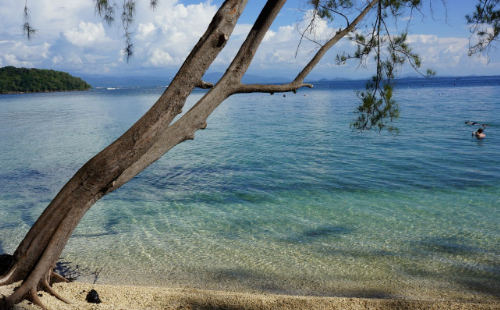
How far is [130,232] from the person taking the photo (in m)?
7.52

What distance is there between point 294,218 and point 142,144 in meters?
5.44

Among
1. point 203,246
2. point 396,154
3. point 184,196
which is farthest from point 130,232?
point 396,154

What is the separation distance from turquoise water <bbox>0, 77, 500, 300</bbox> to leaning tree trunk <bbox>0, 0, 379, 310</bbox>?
7.11ft

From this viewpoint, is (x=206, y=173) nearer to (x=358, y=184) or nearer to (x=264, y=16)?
(x=358, y=184)

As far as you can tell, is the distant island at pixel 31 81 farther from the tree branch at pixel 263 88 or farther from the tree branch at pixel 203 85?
the tree branch at pixel 263 88

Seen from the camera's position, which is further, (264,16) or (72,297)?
(72,297)

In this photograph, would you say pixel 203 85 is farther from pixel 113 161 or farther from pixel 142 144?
pixel 113 161

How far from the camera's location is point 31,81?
95.2 metres

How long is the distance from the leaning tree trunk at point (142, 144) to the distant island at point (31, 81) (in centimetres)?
10309

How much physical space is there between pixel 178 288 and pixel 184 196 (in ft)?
16.2

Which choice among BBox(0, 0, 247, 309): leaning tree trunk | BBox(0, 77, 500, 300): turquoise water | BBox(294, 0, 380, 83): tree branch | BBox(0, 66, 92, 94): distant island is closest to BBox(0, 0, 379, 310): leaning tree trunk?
BBox(0, 0, 247, 309): leaning tree trunk

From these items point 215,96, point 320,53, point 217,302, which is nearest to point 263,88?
point 215,96

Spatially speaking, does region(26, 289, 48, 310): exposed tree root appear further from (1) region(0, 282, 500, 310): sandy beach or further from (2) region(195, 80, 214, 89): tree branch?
(2) region(195, 80, 214, 89): tree branch

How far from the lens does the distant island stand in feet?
303
